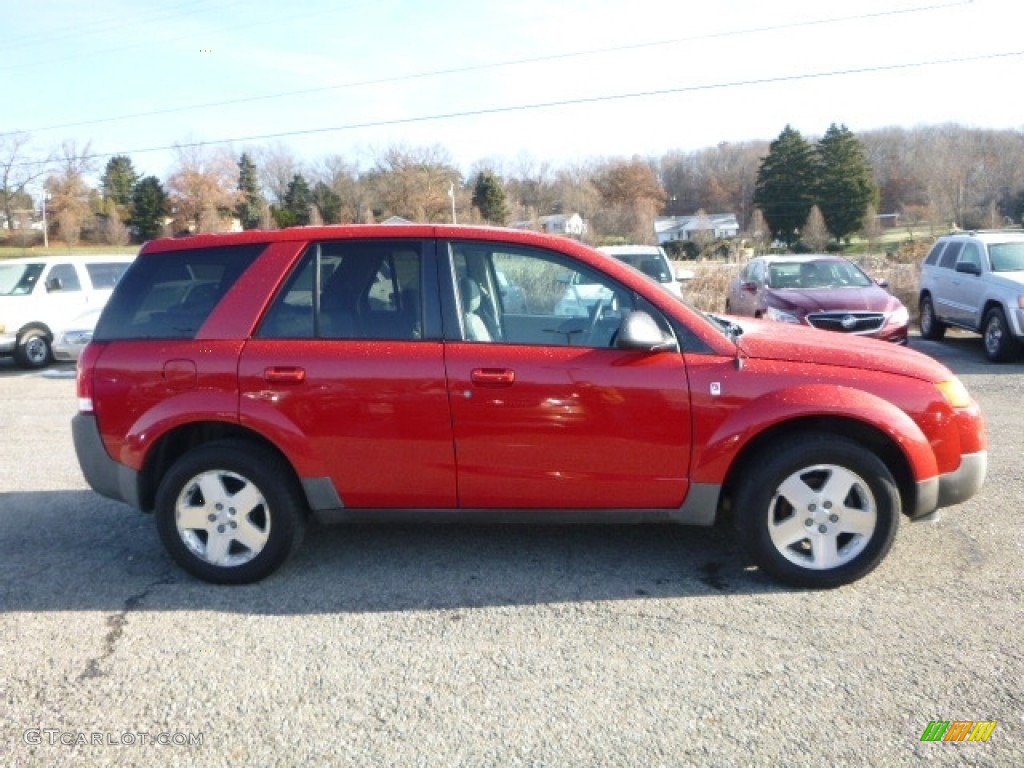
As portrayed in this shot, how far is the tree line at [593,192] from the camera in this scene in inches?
1886

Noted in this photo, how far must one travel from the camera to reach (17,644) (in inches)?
148

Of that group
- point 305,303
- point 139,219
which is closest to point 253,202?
point 139,219

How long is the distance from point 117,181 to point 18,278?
217ft

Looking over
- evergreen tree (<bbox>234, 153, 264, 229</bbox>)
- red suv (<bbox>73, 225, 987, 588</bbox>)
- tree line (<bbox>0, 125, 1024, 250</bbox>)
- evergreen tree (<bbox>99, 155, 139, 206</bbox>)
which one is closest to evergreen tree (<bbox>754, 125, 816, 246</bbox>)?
tree line (<bbox>0, 125, 1024, 250</bbox>)

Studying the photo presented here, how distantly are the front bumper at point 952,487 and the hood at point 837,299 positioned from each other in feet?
23.7

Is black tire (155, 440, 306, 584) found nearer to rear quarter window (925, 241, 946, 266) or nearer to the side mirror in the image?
the side mirror

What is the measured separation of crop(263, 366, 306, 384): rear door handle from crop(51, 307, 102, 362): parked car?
10.3m

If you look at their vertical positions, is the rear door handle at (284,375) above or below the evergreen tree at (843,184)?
below

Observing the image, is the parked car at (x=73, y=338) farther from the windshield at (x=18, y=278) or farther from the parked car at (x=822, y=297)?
the parked car at (x=822, y=297)

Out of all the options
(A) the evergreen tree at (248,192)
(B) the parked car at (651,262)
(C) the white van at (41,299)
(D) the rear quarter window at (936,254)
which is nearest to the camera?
(C) the white van at (41,299)

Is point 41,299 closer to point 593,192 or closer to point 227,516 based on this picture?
point 227,516

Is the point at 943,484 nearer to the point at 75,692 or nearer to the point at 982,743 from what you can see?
the point at 982,743

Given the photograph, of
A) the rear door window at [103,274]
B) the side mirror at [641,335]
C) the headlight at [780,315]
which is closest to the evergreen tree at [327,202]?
the rear door window at [103,274]

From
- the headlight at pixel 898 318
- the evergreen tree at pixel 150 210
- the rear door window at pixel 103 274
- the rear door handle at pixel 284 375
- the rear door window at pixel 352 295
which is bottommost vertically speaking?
the headlight at pixel 898 318
